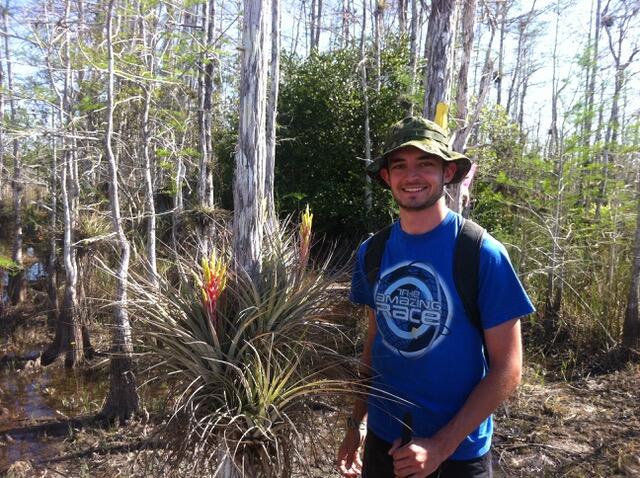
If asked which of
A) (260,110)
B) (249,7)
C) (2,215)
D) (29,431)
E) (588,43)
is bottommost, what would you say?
(29,431)

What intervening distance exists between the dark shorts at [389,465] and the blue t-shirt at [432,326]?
0.11 feet

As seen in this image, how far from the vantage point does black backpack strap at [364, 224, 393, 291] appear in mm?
1918

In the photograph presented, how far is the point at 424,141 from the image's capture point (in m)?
1.76

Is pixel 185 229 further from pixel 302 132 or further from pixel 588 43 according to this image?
pixel 588 43

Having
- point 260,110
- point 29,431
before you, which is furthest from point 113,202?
point 29,431

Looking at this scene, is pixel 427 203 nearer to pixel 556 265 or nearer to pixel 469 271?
pixel 469 271

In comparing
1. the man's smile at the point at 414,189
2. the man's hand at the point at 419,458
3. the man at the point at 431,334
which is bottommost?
the man's hand at the point at 419,458

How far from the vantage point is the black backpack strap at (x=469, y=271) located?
5.23 ft

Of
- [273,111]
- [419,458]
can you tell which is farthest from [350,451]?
[273,111]

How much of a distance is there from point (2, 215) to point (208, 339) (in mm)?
13926

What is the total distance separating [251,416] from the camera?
2.00 metres

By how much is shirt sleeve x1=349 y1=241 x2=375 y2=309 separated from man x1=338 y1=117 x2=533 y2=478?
1cm

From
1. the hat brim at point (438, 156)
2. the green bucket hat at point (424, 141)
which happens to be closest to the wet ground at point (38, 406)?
the hat brim at point (438, 156)

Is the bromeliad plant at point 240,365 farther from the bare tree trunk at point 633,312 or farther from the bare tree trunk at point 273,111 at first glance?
the bare tree trunk at point 273,111
